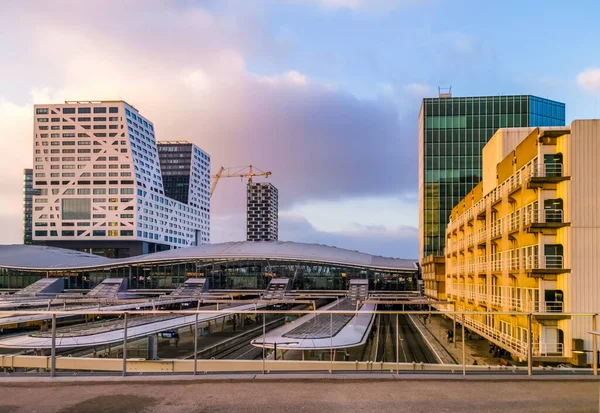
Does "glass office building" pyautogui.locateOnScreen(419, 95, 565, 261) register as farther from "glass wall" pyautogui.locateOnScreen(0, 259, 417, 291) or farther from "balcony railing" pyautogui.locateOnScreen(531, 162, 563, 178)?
"balcony railing" pyautogui.locateOnScreen(531, 162, 563, 178)

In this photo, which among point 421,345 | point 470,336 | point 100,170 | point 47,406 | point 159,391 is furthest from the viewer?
point 100,170

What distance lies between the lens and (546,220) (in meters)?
26.3

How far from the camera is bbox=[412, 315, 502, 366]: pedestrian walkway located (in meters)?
34.3

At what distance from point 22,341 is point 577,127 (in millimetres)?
33780

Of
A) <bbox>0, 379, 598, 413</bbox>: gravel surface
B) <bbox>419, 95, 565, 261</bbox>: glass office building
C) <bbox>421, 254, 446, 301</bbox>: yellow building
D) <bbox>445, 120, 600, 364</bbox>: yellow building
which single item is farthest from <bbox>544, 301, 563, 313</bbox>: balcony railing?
<bbox>419, 95, 565, 261</bbox>: glass office building

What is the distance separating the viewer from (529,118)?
93.7m

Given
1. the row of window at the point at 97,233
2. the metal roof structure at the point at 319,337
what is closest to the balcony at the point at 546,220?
the metal roof structure at the point at 319,337

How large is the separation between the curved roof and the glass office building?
1044 centimetres

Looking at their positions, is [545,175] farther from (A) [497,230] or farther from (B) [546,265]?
(A) [497,230]

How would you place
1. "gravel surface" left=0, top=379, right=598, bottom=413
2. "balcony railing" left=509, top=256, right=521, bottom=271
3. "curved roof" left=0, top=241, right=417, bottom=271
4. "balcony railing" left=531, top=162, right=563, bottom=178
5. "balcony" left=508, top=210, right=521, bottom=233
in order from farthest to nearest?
1. "curved roof" left=0, top=241, right=417, bottom=271
2. "balcony" left=508, top=210, right=521, bottom=233
3. "balcony railing" left=509, top=256, right=521, bottom=271
4. "balcony railing" left=531, top=162, right=563, bottom=178
5. "gravel surface" left=0, top=379, right=598, bottom=413

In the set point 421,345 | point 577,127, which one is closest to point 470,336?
point 421,345

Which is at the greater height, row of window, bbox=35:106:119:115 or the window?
row of window, bbox=35:106:119:115

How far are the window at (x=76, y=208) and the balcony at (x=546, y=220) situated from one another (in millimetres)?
139575

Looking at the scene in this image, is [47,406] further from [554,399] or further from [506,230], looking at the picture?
[506,230]
